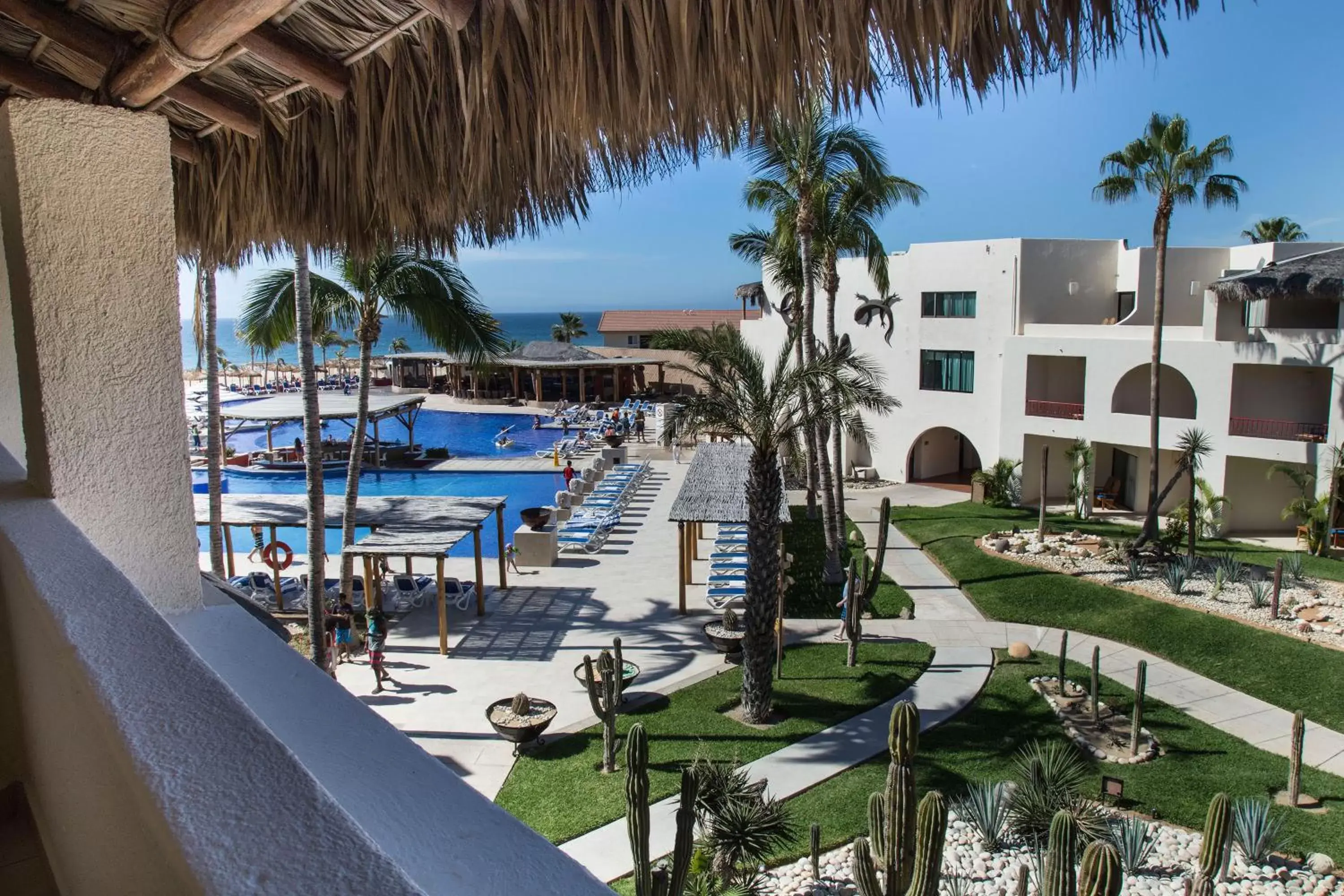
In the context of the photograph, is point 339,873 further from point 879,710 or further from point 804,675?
point 804,675

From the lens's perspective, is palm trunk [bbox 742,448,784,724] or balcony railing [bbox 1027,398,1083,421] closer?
palm trunk [bbox 742,448,784,724]

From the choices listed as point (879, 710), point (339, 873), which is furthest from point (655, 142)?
point (879, 710)

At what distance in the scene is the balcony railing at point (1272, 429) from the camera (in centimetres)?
2248

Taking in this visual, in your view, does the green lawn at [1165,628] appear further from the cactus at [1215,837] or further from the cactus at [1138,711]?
the cactus at [1215,837]

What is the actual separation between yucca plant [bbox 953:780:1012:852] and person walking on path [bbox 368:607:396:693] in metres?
8.25

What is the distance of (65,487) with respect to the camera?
119 inches

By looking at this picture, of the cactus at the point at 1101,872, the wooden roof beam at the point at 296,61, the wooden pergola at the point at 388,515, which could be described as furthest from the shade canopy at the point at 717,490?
the wooden roof beam at the point at 296,61

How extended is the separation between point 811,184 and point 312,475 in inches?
485

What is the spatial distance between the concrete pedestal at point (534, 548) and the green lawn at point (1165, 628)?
894 centimetres

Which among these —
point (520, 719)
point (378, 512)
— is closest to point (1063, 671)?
point (520, 719)

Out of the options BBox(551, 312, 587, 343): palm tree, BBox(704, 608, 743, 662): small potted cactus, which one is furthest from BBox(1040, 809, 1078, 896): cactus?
BBox(551, 312, 587, 343): palm tree

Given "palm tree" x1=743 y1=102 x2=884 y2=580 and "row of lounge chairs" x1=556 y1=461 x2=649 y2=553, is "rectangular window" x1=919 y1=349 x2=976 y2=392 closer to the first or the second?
"row of lounge chairs" x1=556 y1=461 x2=649 y2=553

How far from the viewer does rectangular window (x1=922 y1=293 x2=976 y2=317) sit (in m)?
28.8

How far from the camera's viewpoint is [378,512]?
56.4 feet
